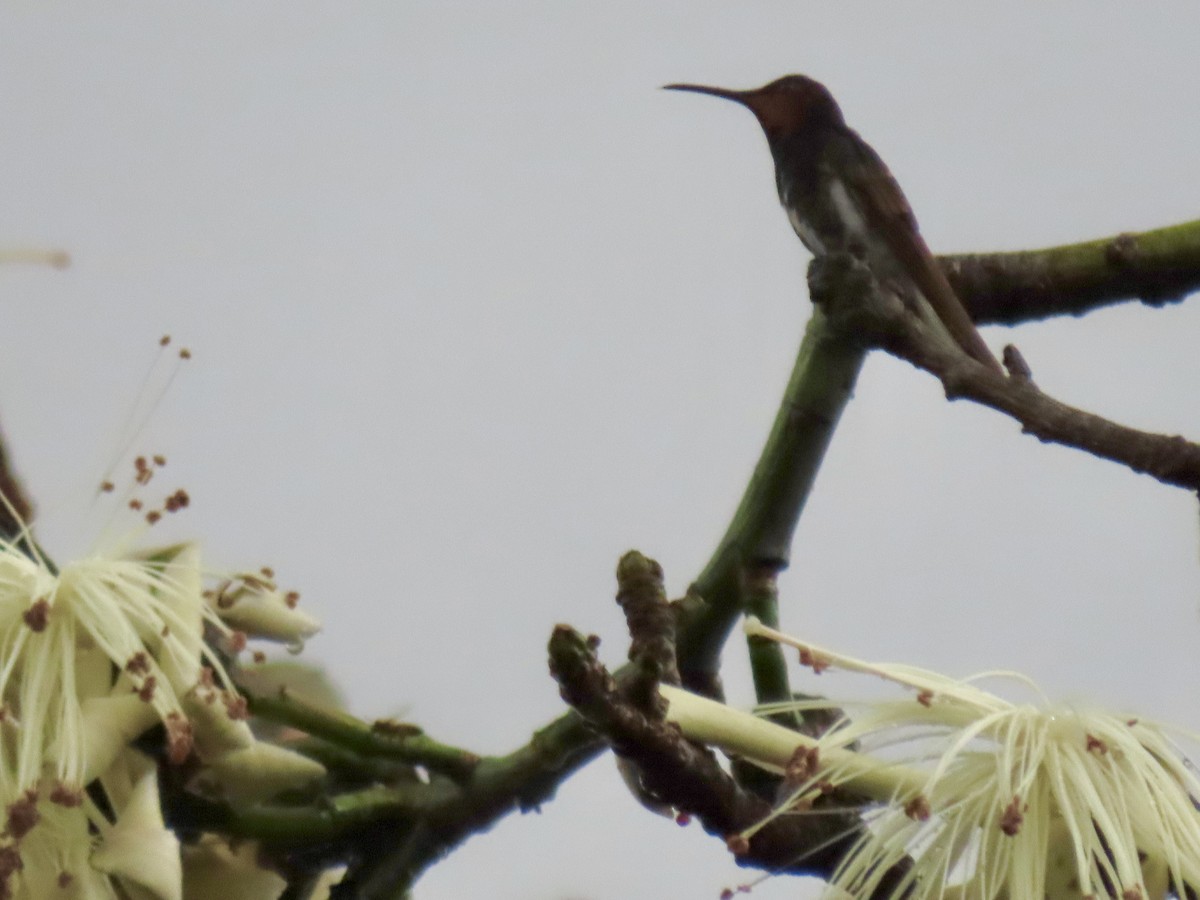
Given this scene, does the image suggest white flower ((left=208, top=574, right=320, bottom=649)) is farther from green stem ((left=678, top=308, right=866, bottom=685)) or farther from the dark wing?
the dark wing

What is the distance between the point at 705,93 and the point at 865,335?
62 cm

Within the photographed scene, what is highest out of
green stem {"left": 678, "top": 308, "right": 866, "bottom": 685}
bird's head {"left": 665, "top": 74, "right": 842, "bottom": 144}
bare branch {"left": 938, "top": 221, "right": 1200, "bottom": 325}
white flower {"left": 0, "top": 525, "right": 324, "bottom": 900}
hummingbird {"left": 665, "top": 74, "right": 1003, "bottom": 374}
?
bird's head {"left": 665, "top": 74, "right": 842, "bottom": 144}

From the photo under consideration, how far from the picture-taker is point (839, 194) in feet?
3.07

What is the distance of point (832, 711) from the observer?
564 millimetres

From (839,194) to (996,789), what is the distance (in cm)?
49

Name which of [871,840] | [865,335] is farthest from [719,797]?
[865,335]

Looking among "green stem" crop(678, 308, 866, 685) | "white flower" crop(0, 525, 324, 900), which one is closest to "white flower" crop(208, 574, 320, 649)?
"white flower" crop(0, 525, 324, 900)

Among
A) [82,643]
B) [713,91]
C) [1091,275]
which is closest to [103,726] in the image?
[82,643]

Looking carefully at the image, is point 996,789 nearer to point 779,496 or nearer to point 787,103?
point 779,496

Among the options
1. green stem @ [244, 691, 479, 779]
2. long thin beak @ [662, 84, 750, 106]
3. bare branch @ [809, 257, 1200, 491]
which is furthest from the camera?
long thin beak @ [662, 84, 750, 106]

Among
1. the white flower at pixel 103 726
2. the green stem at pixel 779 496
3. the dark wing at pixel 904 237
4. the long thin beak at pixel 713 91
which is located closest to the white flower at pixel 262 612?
the white flower at pixel 103 726

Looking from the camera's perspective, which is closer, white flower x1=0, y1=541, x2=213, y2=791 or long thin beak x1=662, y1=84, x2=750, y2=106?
white flower x1=0, y1=541, x2=213, y2=791

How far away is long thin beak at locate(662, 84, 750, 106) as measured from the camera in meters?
1.07

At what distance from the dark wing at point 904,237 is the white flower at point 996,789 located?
0.12 m
